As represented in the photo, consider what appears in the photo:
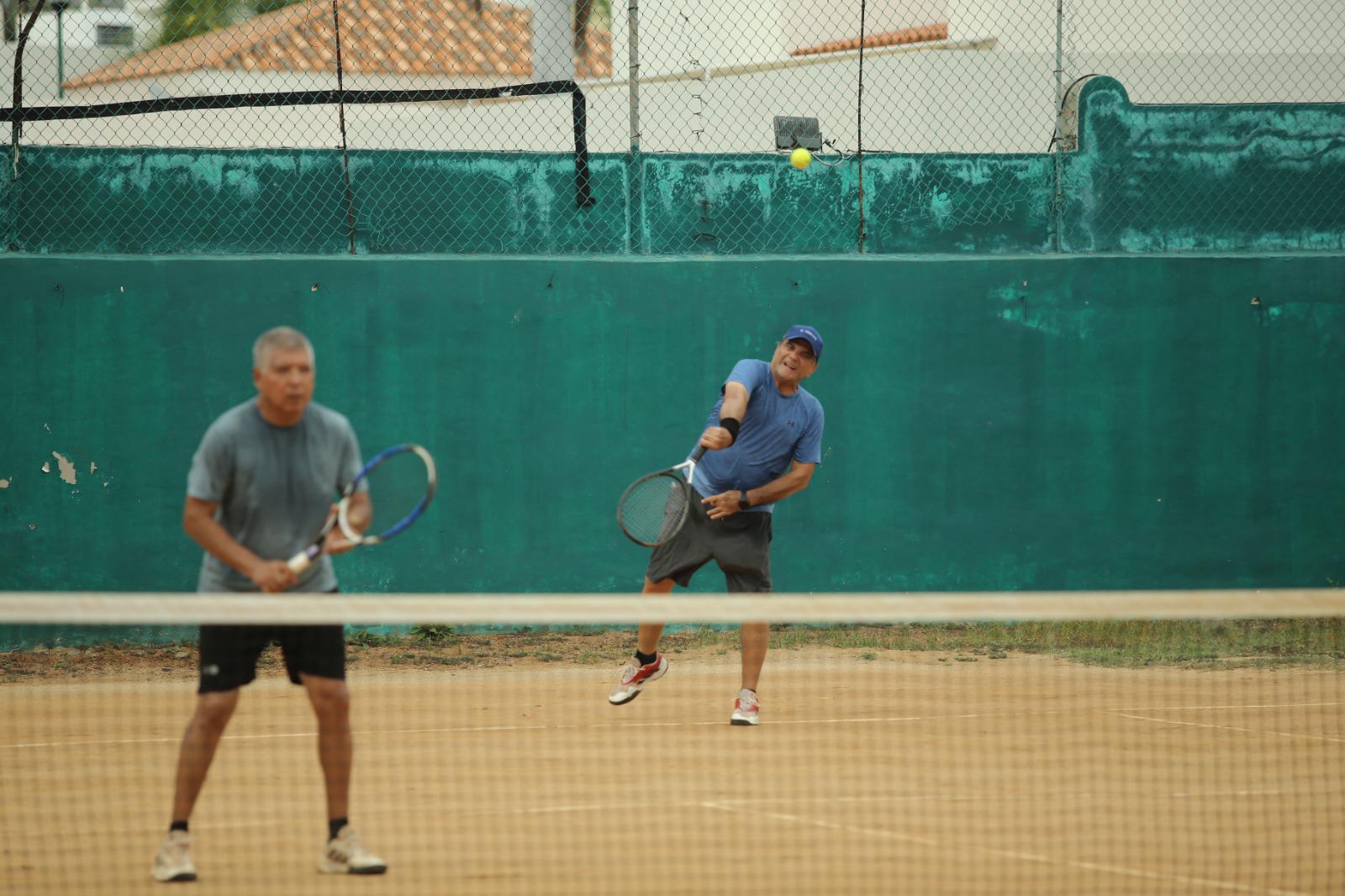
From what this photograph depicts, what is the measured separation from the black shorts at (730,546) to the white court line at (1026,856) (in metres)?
1.91

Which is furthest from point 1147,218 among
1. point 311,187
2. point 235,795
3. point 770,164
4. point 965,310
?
point 235,795

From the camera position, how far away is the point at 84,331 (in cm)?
990

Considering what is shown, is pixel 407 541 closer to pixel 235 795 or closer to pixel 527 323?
pixel 527 323

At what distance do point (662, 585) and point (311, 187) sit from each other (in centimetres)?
400

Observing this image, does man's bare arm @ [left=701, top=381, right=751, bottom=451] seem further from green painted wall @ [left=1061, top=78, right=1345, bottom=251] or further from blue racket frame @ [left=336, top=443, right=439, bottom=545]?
green painted wall @ [left=1061, top=78, right=1345, bottom=251]

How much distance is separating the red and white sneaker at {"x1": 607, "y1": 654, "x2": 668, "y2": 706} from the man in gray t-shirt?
9.96ft

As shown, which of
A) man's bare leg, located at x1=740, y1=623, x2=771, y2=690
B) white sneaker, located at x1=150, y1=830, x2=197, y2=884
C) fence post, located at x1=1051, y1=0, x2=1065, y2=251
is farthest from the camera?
fence post, located at x1=1051, y1=0, x2=1065, y2=251

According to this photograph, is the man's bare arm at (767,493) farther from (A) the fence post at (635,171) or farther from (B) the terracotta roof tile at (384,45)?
(B) the terracotta roof tile at (384,45)

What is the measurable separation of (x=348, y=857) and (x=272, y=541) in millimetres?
890

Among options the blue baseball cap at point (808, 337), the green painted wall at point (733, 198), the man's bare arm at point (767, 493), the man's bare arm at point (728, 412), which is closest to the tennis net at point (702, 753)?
the man's bare arm at point (767, 493)

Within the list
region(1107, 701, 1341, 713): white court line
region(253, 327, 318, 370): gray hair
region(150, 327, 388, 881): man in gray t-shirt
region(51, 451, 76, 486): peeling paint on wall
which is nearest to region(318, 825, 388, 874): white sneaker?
region(150, 327, 388, 881): man in gray t-shirt

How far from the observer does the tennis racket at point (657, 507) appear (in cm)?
736

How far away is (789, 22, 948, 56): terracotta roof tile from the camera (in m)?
14.7

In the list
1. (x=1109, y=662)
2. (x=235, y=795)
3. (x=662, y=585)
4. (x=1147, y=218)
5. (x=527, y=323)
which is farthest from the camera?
(x=1147, y=218)
